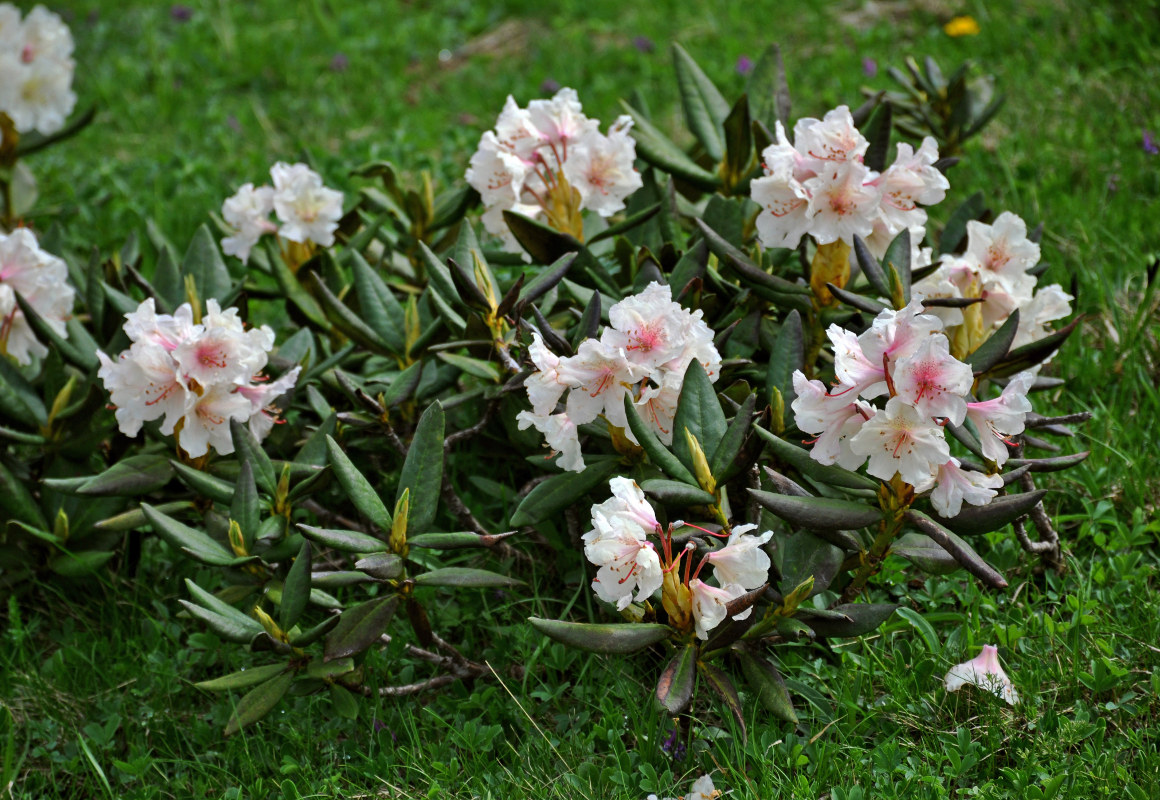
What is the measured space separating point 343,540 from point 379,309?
709mm

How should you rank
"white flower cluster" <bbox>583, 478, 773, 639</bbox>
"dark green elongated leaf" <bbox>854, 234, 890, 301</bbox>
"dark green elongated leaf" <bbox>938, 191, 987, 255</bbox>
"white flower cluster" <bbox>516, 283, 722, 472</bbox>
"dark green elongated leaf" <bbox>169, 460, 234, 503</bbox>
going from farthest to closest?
"dark green elongated leaf" <bbox>938, 191, 987, 255</bbox>
"dark green elongated leaf" <bbox>169, 460, 234, 503</bbox>
"dark green elongated leaf" <bbox>854, 234, 890, 301</bbox>
"white flower cluster" <bbox>516, 283, 722, 472</bbox>
"white flower cluster" <bbox>583, 478, 773, 639</bbox>

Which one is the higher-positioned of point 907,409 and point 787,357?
point 907,409

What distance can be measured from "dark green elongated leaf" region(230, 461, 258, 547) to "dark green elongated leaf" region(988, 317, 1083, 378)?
1426mm

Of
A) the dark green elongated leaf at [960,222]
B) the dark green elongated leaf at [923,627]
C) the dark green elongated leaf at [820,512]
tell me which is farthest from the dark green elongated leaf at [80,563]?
the dark green elongated leaf at [960,222]

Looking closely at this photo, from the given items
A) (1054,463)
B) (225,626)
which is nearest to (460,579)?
(225,626)

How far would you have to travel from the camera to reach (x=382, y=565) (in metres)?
1.87

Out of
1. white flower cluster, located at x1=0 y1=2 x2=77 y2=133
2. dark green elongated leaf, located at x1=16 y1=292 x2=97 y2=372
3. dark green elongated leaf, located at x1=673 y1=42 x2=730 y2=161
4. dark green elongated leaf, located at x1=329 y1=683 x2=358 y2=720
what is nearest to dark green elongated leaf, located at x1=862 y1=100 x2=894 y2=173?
dark green elongated leaf, located at x1=673 y1=42 x2=730 y2=161

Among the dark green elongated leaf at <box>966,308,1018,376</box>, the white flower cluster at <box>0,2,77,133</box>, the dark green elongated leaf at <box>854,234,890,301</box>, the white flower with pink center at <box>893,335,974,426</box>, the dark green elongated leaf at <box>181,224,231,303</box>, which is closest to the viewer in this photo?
the white flower with pink center at <box>893,335,974,426</box>

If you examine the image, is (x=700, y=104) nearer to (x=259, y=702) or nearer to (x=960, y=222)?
(x=960, y=222)

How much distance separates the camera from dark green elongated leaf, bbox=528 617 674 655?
5.68ft

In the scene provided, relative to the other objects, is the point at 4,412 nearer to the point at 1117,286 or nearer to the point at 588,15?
the point at 1117,286

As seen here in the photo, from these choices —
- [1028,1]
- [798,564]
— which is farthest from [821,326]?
[1028,1]

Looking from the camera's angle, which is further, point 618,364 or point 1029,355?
point 1029,355

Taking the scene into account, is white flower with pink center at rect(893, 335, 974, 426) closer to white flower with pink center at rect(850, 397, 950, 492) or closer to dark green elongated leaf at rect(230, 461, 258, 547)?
white flower with pink center at rect(850, 397, 950, 492)
